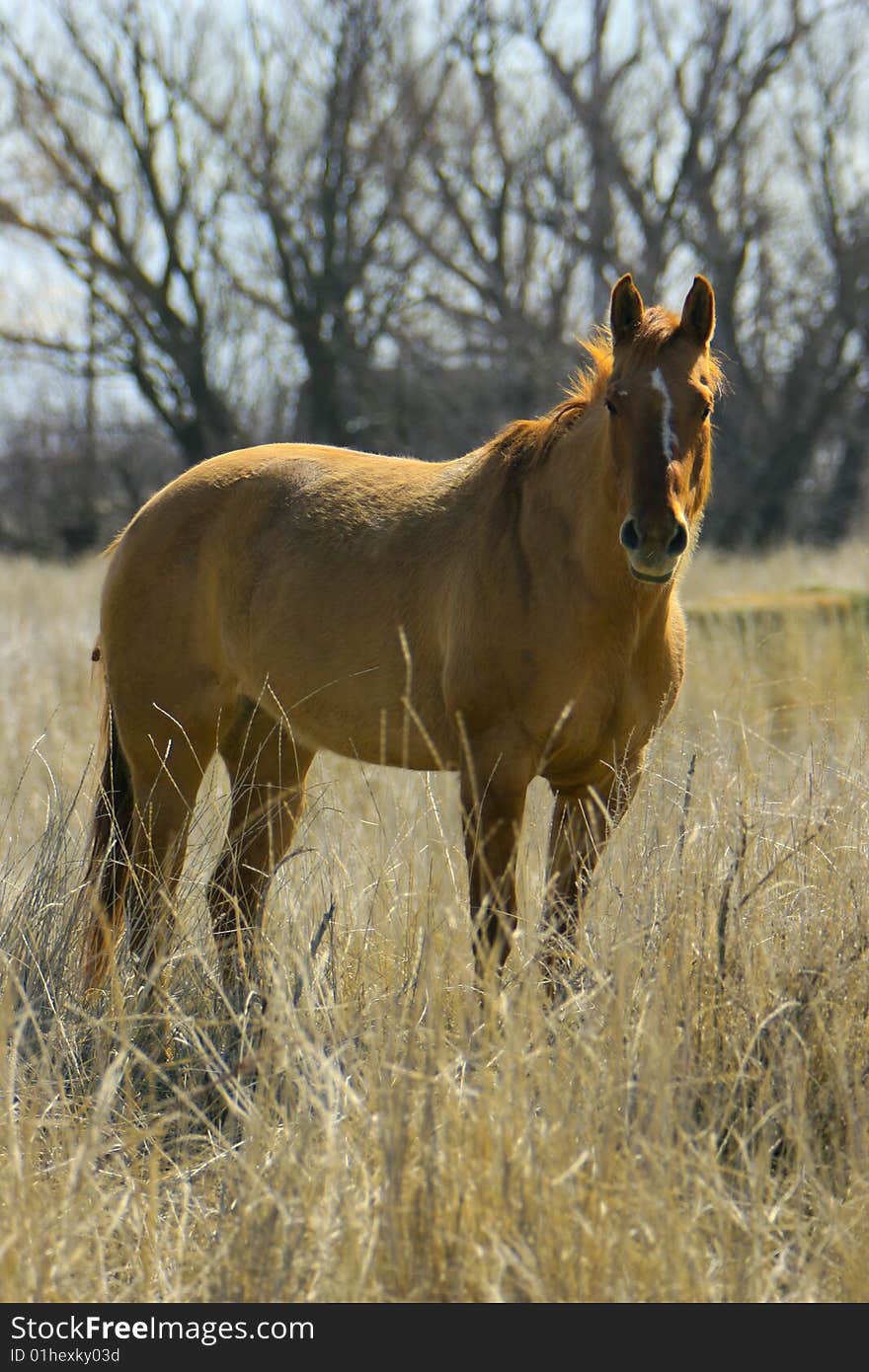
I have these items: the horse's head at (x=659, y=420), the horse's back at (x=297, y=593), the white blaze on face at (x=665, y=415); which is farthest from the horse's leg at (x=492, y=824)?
the white blaze on face at (x=665, y=415)

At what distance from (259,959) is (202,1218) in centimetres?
56

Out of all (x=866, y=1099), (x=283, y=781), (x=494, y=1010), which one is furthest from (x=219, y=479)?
(x=866, y=1099)

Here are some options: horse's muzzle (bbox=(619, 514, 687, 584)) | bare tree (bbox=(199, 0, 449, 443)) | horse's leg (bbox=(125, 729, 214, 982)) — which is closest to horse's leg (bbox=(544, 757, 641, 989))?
horse's muzzle (bbox=(619, 514, 687, 584))

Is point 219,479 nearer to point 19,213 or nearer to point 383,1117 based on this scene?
point 383,1117

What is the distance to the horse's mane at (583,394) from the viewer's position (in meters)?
2.89

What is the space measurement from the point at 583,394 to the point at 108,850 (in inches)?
68.7

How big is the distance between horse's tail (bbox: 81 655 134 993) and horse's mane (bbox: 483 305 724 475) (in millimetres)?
1504

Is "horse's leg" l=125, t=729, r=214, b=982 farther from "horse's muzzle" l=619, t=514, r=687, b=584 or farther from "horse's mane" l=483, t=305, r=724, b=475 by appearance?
"horse's muzzle" l=619, t=514, r=687, b=584

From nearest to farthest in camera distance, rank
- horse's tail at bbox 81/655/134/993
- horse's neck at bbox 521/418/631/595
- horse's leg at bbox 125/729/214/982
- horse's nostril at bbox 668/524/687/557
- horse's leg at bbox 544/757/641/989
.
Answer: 1. horse's nostril at bbox 668/524/687/557
2. horse's neck at bbox 521/418/631/595
3. horse's leg at bbox 544/757/641/989
4. horse's tail at bbox 81/655/134/993
5. horse's leg at bbox 125/729/214/982

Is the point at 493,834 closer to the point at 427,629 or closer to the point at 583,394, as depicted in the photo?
the point at 427,629

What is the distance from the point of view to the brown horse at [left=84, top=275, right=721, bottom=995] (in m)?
2.92

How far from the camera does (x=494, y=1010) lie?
2.26 meters

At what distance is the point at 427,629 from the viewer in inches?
134

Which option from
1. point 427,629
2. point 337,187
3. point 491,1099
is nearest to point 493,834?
point 427,629
